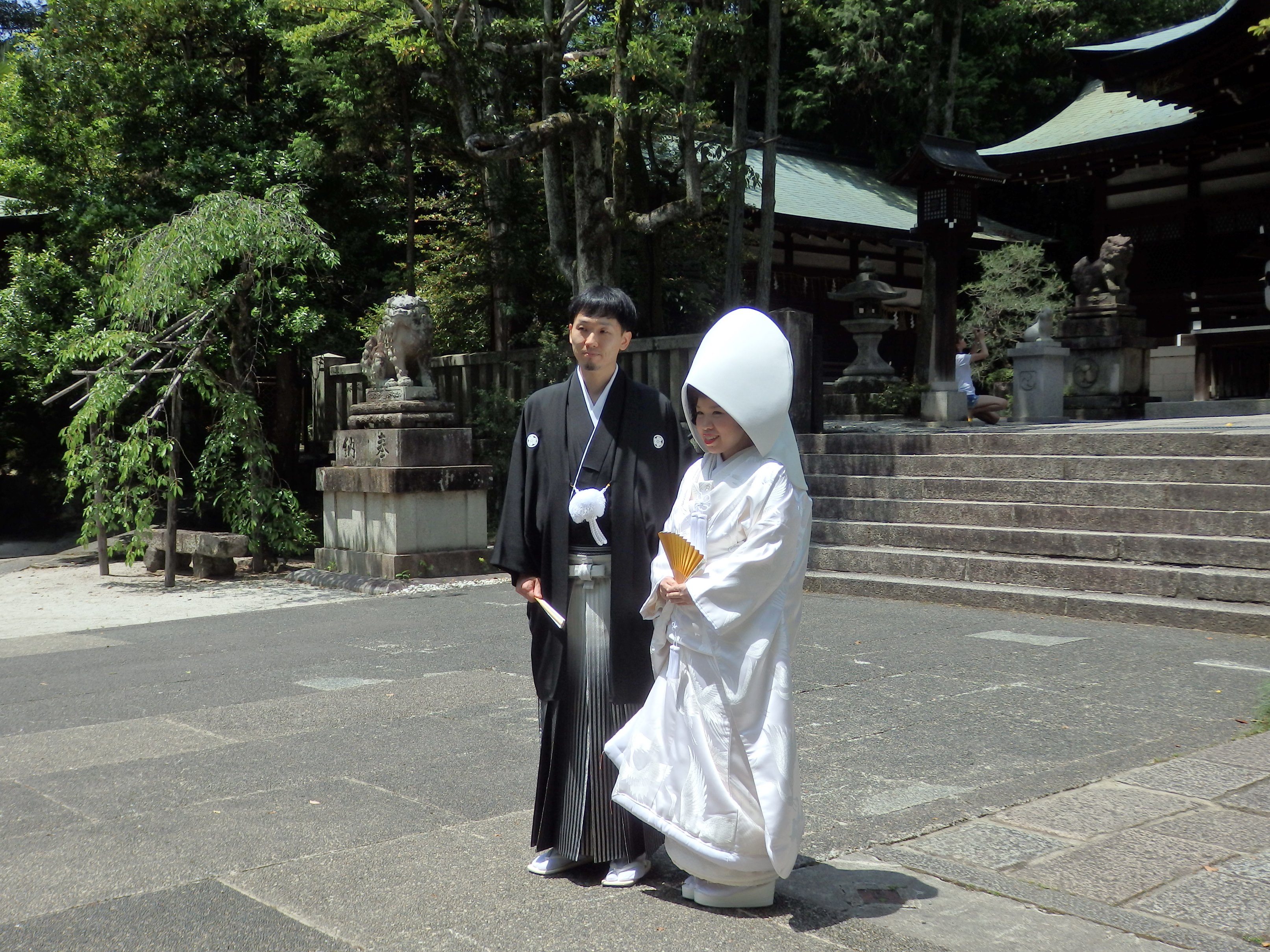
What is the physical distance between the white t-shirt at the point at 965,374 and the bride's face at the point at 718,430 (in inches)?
484

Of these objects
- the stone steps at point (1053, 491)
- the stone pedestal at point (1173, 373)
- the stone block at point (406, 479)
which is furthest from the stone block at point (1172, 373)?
the stone block at point (406, 479)

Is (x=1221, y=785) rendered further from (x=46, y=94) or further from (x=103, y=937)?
(x=46, y=94)

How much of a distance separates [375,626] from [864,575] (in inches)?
144

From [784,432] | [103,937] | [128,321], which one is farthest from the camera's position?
[128,321]

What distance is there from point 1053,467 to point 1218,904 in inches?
252

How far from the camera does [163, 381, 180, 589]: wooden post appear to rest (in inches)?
393

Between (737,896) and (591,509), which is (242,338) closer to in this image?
(591,509)

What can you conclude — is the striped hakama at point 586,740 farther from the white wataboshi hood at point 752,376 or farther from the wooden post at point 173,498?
the wooden post at point 173,498

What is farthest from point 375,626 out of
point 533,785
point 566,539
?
point 566,539

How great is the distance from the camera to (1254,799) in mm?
3715

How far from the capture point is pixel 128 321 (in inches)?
411

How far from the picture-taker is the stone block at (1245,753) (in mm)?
Result: 4094

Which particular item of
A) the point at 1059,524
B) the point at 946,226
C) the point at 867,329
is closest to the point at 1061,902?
A: the point at 1059,524

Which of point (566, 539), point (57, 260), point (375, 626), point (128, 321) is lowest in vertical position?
point (375, 626)
